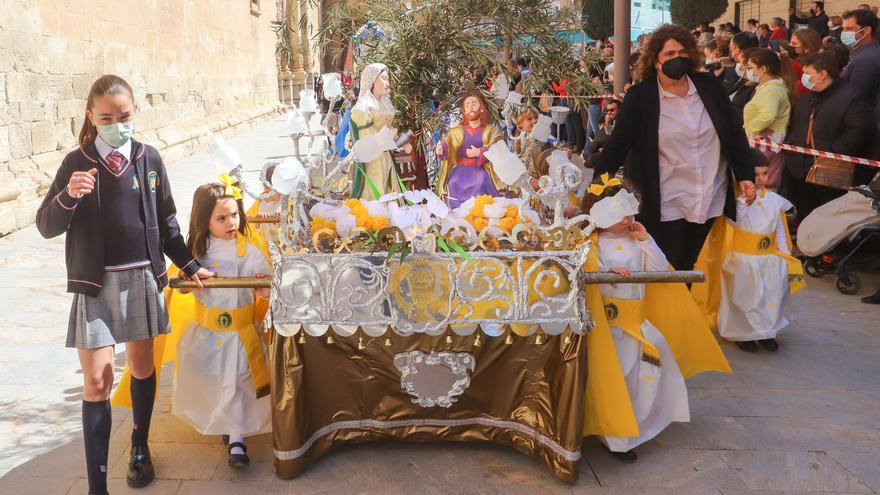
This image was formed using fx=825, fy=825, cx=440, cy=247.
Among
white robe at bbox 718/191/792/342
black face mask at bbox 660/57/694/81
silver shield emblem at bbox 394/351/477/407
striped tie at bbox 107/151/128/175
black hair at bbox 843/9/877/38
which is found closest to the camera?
striped tie at bbox 107/151/128/175

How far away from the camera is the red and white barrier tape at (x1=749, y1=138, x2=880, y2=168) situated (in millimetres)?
6553

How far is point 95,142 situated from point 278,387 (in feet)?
3.84

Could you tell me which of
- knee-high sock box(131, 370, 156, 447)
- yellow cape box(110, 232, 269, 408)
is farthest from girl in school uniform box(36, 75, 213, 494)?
yellow cape box(110, 232, 269, 408)

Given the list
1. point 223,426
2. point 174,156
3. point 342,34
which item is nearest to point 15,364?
point 223,426

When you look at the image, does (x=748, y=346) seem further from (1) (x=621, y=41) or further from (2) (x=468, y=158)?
(1) (x=621, y=41)

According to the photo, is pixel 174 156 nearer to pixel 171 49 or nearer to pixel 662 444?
pixel 171 49

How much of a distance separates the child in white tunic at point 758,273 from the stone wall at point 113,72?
666 cm

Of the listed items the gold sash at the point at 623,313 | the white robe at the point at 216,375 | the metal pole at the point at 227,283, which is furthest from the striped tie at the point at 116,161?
the gold sash at the point at 623,313

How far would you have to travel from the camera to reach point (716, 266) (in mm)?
5270

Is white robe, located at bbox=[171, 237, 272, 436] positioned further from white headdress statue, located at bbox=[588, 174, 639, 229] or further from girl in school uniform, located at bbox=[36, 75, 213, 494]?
white headdress statue, located at bbox=[588, 174, 639, 229]

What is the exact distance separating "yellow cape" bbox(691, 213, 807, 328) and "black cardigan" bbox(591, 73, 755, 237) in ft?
2.12

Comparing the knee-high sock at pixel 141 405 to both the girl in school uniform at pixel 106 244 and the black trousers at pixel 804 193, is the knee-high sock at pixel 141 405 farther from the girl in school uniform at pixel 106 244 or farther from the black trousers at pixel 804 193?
the black trousers at pixel 804 193

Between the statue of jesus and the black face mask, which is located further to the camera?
the statue of jesus

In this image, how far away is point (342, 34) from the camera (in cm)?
641
